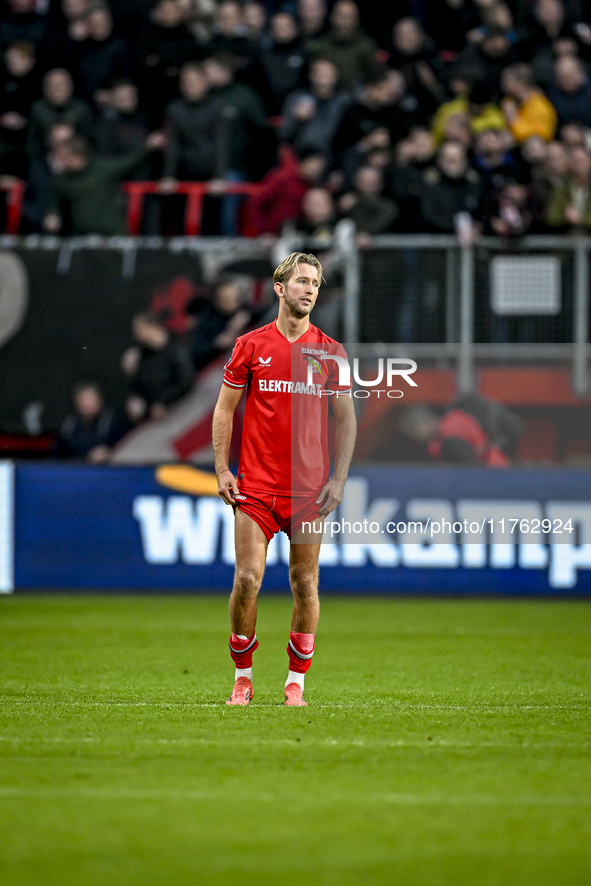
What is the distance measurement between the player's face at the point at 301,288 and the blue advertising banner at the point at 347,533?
6653 mm

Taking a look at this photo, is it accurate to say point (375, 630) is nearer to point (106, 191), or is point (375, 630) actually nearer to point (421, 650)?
point (421, 650)

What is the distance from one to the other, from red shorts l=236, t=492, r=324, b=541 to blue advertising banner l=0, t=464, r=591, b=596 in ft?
21.2

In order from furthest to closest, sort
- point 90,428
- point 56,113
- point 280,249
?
point 56,113, point 90,428, point 280,249

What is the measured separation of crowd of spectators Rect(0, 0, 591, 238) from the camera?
1409 cm

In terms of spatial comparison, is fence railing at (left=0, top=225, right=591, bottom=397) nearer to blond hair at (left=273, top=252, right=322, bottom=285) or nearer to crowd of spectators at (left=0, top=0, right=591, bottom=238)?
crowd of spectators at (left=0, top=0, right=591, bottom=238)

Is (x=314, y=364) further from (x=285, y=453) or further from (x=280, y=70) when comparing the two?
(x=280, y=70)

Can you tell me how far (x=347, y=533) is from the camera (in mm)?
13180

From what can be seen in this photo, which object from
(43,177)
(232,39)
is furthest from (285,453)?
(232,39)

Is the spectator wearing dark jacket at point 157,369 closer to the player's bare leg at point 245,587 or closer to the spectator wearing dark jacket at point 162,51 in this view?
the spectator wearing dark jacket at point 162,51

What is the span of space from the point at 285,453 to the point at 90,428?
314 inches

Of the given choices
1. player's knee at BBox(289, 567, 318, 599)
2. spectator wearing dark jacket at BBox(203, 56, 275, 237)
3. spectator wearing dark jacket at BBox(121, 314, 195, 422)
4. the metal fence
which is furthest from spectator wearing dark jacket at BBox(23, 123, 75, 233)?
player's knee at BBox(289, 567, 318, 599)

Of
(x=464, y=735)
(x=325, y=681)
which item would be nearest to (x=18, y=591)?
(x=325, y=681)

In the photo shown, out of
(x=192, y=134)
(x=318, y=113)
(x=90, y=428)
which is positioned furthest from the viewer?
(x=318, y=113)

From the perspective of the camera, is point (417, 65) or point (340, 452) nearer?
point (340, 452)
